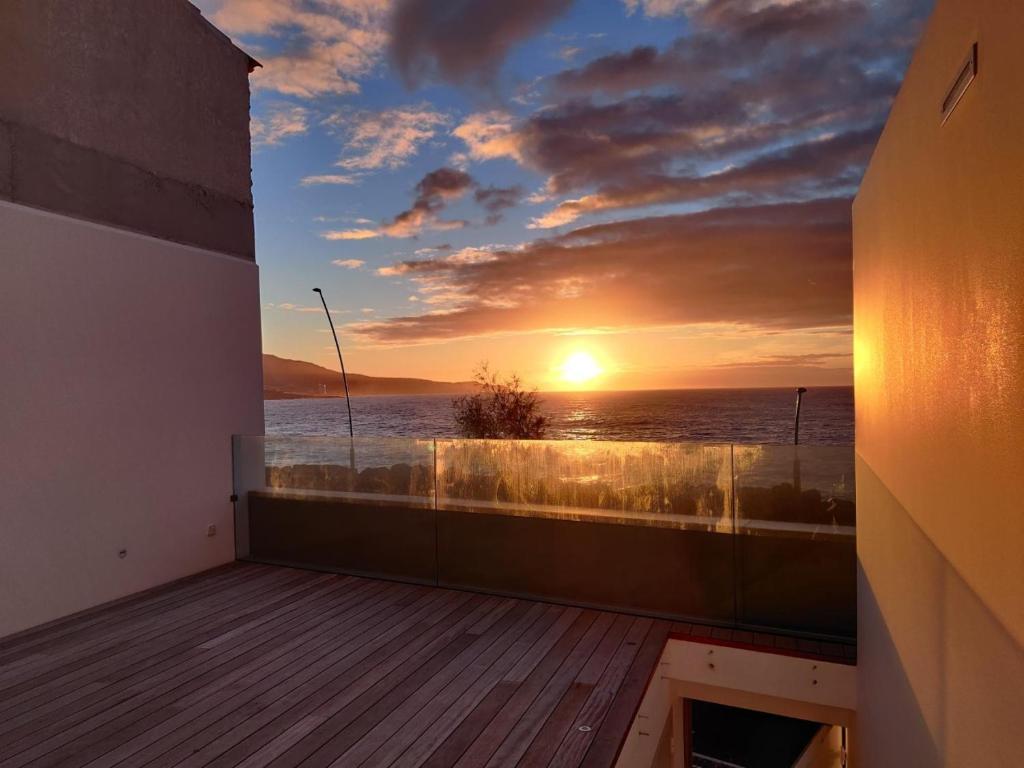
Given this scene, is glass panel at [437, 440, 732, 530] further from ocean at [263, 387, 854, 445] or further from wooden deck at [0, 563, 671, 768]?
ocean at [263, 387, 854, 445]

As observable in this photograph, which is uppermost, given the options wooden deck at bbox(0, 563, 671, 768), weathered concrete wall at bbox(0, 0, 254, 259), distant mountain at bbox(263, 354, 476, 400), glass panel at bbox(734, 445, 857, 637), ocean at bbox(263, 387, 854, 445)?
weathered concrete wall at bbox(0, 0, 254, 259)

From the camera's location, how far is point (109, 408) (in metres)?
4.94

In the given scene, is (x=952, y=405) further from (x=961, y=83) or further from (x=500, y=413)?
(x=500, y=413)

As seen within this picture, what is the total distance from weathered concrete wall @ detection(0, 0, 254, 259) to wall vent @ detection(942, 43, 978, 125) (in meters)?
5.29

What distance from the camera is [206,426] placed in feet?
19.0

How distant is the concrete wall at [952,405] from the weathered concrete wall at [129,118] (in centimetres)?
529

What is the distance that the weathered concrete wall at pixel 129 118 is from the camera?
4.53 metres

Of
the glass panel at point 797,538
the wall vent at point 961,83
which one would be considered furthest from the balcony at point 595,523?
the wall vent at point 961,83

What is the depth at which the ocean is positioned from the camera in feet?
143

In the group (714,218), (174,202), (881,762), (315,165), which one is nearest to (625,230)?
(714,218)

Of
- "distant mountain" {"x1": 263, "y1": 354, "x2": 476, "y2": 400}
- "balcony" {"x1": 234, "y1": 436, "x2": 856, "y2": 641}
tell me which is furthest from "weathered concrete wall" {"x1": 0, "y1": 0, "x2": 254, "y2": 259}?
"distant mountain" {"x1": 263, "y1": 354, "x2": 476, "y2": 400}

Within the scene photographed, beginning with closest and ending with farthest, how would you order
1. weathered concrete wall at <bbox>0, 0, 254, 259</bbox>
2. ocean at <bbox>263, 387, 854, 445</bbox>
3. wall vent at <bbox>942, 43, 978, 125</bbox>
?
wall vent at <bbox>942, 43, 978, 125</bbox> → weathered concrete wall at <bbox>0, 0, 254, 259</bbox> → ocean at <bbox>263, 387, 854, 445</bbox>

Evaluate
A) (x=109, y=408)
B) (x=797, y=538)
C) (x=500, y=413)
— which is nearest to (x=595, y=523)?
(x=797, y=538)

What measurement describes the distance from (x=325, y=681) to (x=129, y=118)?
466 cm
